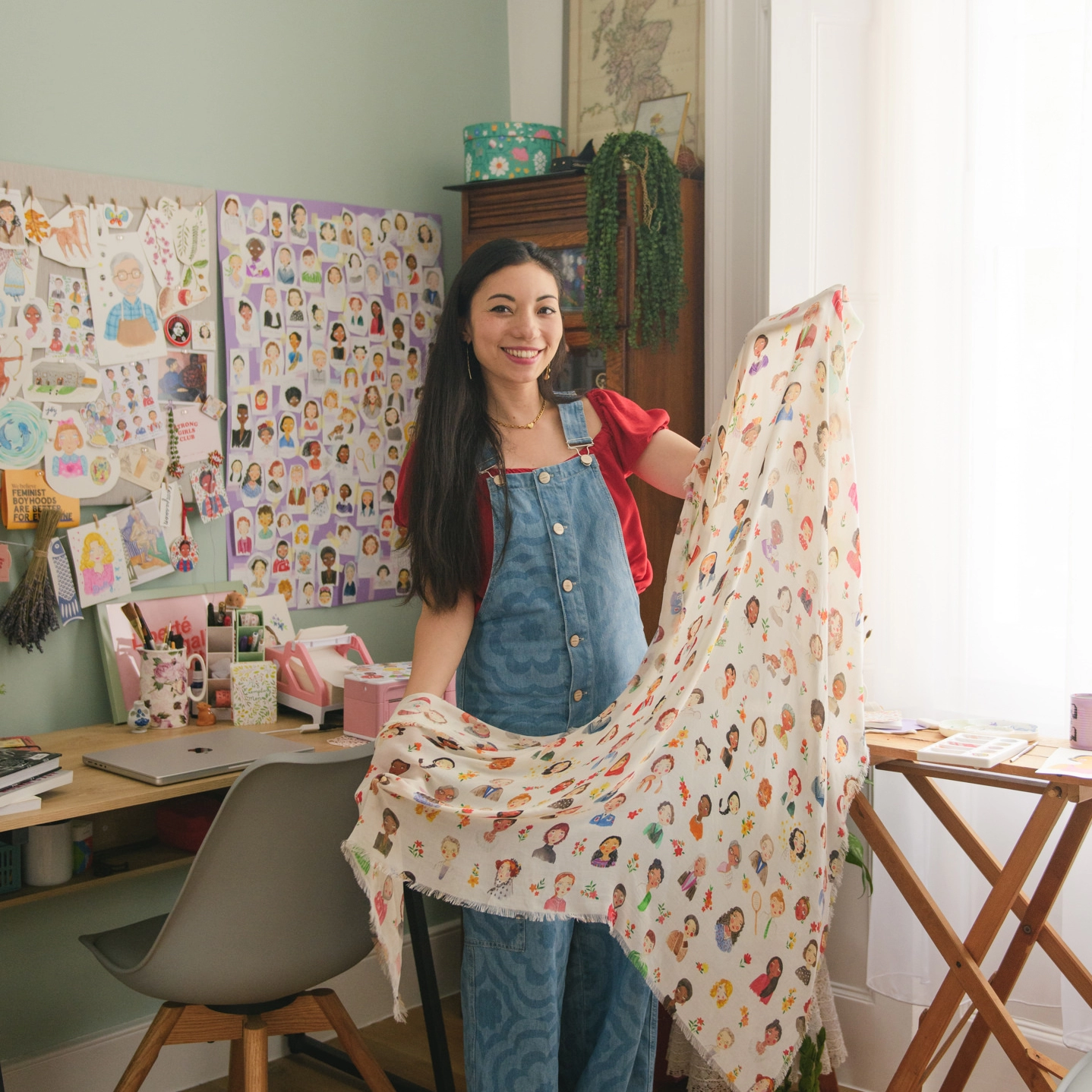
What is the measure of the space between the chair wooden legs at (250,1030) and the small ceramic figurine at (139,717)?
624mm

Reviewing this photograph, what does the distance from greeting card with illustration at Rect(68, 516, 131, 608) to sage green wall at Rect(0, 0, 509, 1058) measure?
0.09 m

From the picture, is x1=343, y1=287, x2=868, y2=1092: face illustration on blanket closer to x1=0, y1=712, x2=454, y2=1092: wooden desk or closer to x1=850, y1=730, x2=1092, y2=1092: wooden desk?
x1=850, y1=730, x2=1092, y2=1092: wooden desk

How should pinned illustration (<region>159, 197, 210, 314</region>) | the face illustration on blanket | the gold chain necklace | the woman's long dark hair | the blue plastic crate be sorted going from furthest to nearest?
pinned illustration (<region>159, 197, 210, 314</region>) → the blue plastic crate → the gold chain necklace → the woman's long dark hair → the face illustration on blanket

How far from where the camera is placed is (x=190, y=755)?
2.27 metres

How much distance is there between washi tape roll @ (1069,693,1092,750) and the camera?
2.01 meters

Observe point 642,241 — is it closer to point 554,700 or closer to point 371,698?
point 371,698

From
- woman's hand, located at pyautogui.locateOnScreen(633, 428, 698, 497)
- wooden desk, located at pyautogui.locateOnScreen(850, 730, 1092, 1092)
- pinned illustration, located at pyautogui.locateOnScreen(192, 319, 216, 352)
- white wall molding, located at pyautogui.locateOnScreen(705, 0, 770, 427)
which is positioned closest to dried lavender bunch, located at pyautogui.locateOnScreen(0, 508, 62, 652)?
pinned illustration, located at pyautogui.locateOnScreen(192, 319, 216, 352)

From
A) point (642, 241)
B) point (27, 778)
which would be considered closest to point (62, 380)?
point (27, 778)

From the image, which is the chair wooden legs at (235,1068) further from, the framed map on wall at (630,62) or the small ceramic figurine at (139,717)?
the framed map on wall at (630,62)

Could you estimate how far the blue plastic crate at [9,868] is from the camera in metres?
2.30

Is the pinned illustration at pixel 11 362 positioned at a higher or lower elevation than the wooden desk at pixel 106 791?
higher

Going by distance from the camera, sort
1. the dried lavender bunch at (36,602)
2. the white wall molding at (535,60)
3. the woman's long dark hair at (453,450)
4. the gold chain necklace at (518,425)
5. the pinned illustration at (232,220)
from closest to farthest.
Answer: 1. the woman's long dark hair at (453,450)
2. the gold chain necklace at (518,425)
3. the dried lavender bunch at (36,602)
4. the pinned illustration at (232,220)
5. the white wall molding at (535,60)

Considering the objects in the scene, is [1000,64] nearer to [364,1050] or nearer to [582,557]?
[582,557]

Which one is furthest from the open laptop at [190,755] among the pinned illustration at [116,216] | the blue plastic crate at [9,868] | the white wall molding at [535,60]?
the white wall molding at [535,60]
